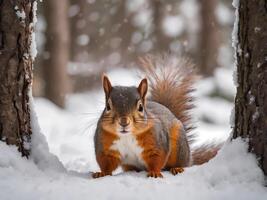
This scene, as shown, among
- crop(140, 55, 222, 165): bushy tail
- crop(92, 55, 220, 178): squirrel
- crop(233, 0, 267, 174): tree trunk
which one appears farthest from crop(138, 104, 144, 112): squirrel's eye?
crop(140, 55, 222, 165): bushy tail

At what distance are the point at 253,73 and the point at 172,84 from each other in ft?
4.07

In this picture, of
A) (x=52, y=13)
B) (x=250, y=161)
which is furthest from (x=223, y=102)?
(x=250, y=161)

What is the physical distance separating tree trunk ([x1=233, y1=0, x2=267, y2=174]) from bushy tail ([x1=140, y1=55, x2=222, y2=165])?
A: 1062 millimetres

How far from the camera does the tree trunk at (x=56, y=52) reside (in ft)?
27.2

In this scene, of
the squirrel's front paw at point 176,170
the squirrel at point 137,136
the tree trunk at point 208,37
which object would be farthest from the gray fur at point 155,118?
the tree trunk at point 208,37

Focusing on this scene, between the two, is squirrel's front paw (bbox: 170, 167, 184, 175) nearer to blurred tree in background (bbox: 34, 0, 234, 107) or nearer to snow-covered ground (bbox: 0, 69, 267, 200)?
snow-covered ground (bbox: 0, 69, 267, 200)

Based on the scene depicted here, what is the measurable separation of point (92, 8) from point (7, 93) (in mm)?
12681

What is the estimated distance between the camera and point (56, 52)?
8.52 metres

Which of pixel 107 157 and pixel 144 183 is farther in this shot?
pixel 107 157

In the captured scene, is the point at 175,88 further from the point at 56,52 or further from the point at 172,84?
the point at 56,52

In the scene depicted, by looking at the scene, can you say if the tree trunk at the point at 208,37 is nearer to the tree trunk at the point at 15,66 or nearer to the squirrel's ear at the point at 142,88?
the squirrel's ear at the point at 142,88

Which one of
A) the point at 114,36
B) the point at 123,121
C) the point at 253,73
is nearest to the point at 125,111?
the point at 123,121

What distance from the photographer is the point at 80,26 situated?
1316 centimetres

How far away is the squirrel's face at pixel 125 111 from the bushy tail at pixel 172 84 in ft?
2.66
